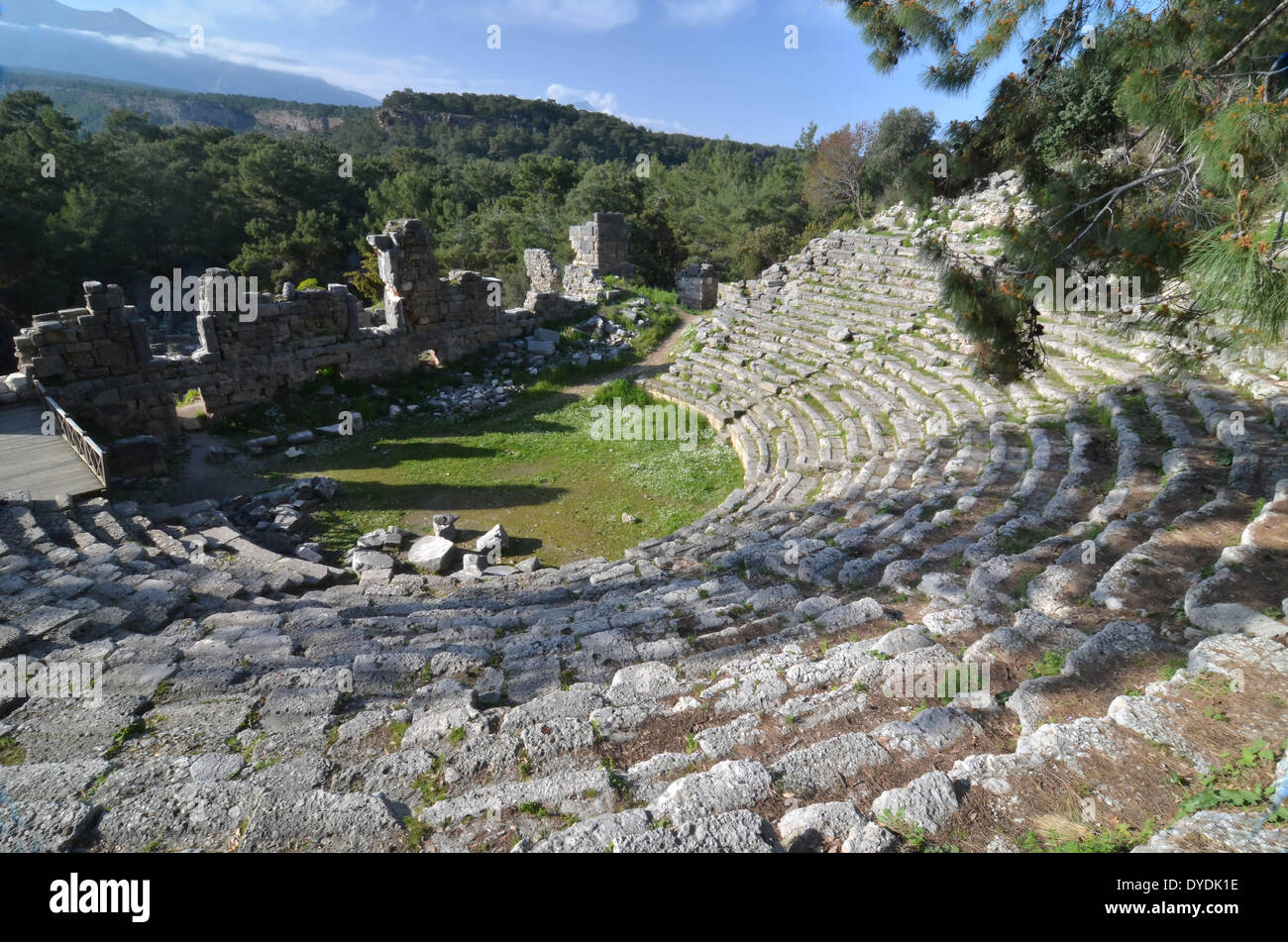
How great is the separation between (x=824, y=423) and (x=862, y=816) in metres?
9.09

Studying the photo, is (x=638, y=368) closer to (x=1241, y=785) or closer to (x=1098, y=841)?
(x=1241, y=785)

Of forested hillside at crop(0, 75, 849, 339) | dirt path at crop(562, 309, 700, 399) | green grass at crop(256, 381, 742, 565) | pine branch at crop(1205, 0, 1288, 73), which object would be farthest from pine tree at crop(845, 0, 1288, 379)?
forested hillside at crop(0, 75, 849, 339)

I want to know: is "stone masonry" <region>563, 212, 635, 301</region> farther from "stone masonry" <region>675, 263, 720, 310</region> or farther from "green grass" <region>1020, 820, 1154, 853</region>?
"green grass" <region>1020, 820, 1154, 853</region>

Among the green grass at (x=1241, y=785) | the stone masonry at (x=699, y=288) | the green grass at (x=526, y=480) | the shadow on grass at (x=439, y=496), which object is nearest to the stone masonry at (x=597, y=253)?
the stone masonry at (x=699, y=288)

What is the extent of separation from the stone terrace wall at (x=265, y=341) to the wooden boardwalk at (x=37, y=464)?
140cm

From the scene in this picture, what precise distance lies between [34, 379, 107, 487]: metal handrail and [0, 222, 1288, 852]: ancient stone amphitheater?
2.97ft

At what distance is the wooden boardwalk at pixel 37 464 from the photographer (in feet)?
26.2

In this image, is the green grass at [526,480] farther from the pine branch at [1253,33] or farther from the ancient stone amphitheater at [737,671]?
the pine branch at [1253,33]

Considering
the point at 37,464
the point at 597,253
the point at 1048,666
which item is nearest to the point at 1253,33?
the point at 1048,666

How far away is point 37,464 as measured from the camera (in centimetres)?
865

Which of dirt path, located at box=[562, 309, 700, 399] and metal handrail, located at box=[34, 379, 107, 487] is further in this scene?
dirt path, located at box=[562, 309, 700, 399]

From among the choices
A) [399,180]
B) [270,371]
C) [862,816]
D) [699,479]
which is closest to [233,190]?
[399,180]

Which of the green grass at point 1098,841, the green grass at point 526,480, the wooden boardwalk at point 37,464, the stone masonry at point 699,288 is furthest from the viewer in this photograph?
the stone masonry at point 699,288

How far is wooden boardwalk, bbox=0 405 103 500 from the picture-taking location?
800 cm
